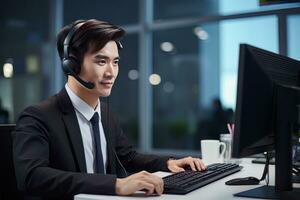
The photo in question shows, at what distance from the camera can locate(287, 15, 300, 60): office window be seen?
3.48m

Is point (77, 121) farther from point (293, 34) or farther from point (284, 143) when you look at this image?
point (293, 34)

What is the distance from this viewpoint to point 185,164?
161 cm

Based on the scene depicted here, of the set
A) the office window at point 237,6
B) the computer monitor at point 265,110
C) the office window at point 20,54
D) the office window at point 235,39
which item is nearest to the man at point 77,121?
the computer monitor at point 265,110

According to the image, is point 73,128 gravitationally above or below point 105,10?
below

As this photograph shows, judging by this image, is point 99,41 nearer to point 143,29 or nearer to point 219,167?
point 219,167

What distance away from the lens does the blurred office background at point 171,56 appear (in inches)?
147

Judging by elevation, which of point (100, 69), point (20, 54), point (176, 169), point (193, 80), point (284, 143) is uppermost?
point (20, 54)

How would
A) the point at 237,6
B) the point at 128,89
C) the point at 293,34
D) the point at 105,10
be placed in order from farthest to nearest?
the point at 105,10, the point at 128,89, the point at 237,6, the point at 293,34

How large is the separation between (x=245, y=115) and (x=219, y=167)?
54cm

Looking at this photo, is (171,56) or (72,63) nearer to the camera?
(72,63)

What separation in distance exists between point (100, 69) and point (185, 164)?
1.56ft

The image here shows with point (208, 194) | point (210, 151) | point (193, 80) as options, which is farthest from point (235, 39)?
point (208, 194)

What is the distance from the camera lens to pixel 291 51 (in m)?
3.48

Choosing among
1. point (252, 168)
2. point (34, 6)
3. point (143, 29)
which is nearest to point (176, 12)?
point (143, 29)
